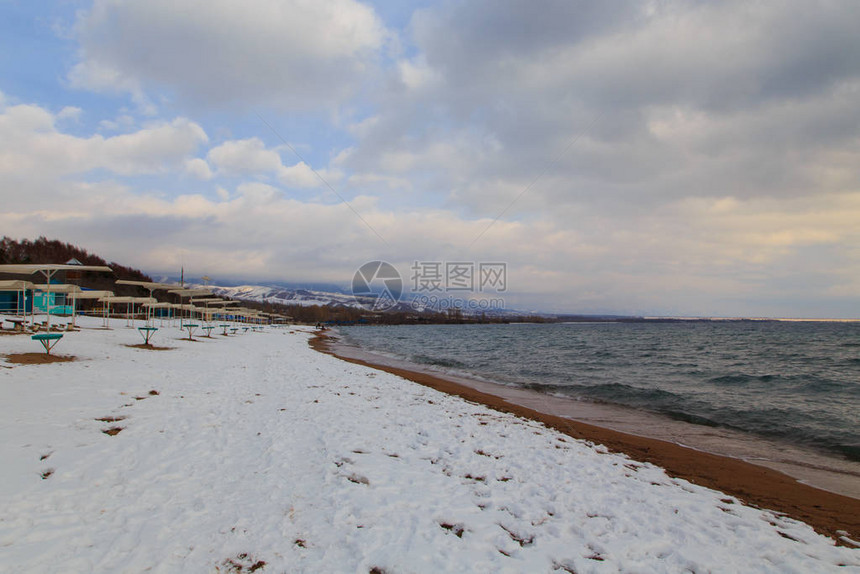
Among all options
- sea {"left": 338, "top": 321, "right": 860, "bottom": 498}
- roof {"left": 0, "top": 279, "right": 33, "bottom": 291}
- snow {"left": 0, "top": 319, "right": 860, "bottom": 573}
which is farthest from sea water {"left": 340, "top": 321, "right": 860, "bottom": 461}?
roof {"left": 0, "top": 279, "right": 33, "bottom": 291}

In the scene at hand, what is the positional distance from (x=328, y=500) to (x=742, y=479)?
7618mm

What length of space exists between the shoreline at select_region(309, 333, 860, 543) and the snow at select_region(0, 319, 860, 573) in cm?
65

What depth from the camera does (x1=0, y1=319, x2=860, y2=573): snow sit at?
346cm

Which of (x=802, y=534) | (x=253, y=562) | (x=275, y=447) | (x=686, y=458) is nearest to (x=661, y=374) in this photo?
(x=686, y=458)

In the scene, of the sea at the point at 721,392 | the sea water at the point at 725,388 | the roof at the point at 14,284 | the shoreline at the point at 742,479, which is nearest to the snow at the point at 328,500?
the shoreline at the point at 742,479

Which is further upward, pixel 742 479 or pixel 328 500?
pixel 328 500

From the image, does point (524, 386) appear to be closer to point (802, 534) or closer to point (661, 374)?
point (661, 374)

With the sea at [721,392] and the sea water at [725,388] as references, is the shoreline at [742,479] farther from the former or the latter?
Result: the sea water at [725,388]

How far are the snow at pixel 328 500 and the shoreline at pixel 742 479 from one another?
2.14ft

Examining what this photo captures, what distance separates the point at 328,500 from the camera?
14.7 feet

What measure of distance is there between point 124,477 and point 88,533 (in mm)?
1223

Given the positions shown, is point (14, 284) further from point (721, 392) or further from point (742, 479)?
point (721, 392)

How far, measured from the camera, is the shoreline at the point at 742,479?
5.49 m

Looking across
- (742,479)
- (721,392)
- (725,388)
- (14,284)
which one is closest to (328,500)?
(742,479)
